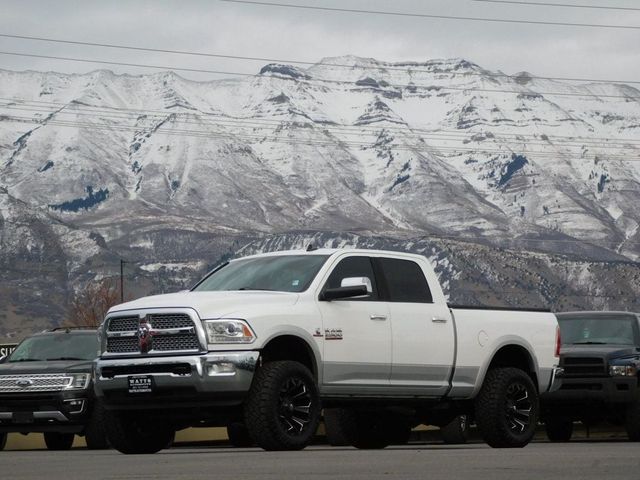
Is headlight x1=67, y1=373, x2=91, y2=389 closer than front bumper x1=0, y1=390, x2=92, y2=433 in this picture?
No

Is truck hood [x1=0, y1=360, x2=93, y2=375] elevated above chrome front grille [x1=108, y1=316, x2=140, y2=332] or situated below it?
below

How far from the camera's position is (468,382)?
16641 millimetres

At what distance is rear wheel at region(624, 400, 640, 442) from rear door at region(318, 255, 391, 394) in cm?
628

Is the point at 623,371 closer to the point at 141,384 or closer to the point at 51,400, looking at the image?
the point at 51,400

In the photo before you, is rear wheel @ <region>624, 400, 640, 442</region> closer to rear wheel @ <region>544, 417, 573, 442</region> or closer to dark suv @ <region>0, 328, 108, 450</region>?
rear wheel @ <region>544, 417, 573, 442</region>

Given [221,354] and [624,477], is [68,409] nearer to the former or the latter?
[221,354]

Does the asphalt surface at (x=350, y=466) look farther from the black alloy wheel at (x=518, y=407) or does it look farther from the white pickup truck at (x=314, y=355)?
the black alloy wheel at (x=518, y=407)

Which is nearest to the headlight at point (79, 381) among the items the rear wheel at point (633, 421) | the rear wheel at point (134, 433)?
the rear wheel at point (134, 433)

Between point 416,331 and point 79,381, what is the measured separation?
657 centimetres

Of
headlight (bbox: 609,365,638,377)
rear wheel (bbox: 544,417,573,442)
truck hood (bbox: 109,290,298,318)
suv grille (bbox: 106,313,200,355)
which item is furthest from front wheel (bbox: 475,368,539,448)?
rear wheel (bbox: 544,417,573,442)

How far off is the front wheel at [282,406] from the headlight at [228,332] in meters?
0.39

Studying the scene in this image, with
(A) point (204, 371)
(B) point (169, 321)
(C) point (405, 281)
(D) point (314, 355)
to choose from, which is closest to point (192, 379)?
(A) point (204, 371)

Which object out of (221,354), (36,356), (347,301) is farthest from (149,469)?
(36,356)

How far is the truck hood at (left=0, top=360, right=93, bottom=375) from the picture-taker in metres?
21.1
